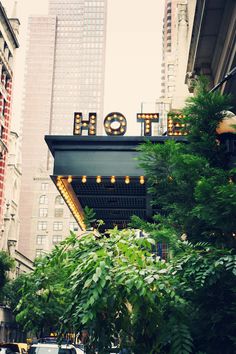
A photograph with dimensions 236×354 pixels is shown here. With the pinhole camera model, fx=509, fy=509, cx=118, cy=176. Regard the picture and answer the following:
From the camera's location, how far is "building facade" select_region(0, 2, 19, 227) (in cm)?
6025

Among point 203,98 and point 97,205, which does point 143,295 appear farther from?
point 97,205

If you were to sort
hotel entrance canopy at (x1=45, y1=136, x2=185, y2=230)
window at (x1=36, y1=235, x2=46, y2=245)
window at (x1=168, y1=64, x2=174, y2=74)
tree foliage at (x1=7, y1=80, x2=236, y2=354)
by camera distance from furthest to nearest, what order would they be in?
window at (x1=36, y1=235, x2=46, y2=245), window at (x1=168, y1=64, x2=174, y2=74), hotel entrance canopy at (x1=45, y1=136, x2=185, y2=230), tree foliage at (x1=7, y1=80, x2=236, y2=354)

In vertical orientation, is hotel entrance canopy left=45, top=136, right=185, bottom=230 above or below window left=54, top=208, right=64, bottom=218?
below

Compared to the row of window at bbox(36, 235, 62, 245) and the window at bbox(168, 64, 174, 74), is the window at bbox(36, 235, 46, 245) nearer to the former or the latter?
the row of window at bbox(36, 235, 62, 245)

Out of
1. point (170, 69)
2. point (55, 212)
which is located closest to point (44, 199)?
point (55, 212)

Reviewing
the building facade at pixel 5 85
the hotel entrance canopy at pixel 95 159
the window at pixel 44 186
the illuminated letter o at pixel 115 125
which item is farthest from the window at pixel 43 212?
the illuminated letter o at pixel 115 125

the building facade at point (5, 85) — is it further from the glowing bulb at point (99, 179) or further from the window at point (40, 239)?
the window at point (40, 239)

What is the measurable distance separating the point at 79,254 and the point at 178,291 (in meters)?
1.96

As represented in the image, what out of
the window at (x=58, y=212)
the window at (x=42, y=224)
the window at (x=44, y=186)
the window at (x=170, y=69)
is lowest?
the window at (x=42, y=224)

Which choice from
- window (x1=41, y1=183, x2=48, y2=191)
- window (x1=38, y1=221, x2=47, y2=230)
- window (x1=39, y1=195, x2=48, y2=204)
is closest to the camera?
window (x1=39, y1=195, x2=48, y2=204)

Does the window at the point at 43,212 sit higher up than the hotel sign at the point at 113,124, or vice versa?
the window at the point at 43,212

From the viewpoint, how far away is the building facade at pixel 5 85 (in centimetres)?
6025

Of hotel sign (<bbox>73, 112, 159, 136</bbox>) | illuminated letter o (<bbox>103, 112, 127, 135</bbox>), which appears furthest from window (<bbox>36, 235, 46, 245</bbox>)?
illuminated letter o (<bbox>103, 112, 127, 135</bbox>)

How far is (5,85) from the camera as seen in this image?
63.8 m
